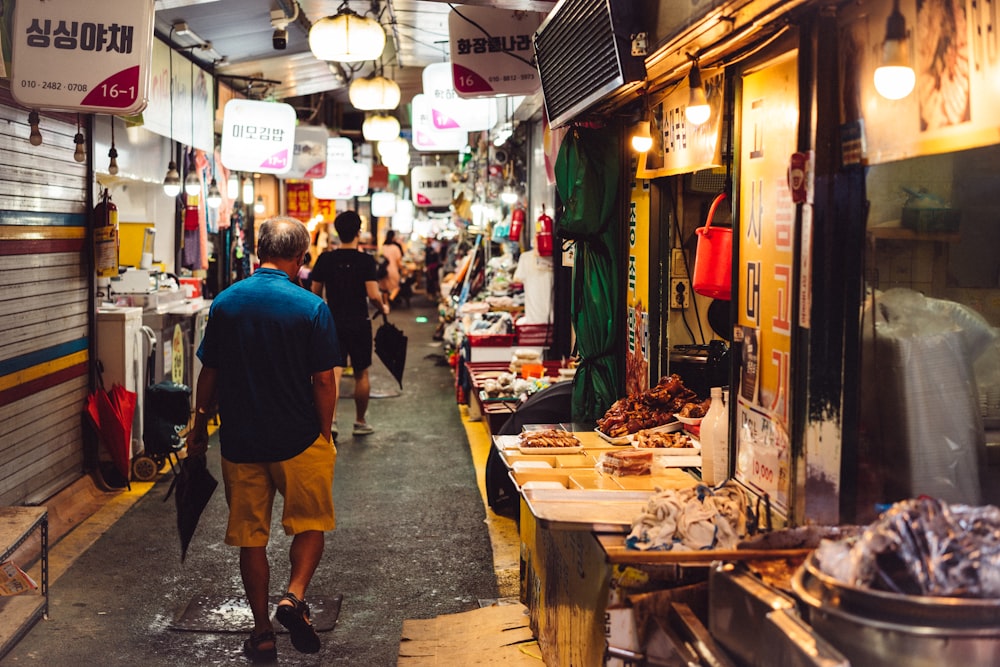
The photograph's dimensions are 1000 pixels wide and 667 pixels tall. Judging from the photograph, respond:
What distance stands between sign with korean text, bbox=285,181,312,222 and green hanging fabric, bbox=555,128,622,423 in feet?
59.5

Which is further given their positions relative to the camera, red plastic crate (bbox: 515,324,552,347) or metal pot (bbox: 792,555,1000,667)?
red plastic crate (bbox: 515,324,552,347)

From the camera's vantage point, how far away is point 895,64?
10.7ft

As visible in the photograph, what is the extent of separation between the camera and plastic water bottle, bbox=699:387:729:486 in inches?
200

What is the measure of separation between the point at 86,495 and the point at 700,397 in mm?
5572

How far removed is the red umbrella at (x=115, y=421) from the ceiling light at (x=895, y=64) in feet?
25.9

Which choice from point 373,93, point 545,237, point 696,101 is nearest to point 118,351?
point 545,237

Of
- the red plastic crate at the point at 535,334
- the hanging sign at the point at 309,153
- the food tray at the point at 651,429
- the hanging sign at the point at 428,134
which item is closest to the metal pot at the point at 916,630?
the food tray at the point at 651,429

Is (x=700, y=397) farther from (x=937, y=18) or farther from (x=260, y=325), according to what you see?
(x=937, y=18)

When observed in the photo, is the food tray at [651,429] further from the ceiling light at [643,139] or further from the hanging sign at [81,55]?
the hanging sign at [81,55]

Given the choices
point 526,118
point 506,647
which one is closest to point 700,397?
point 506,647

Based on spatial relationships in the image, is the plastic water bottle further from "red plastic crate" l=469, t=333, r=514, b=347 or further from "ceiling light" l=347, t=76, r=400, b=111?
"ceiling light" l=347, t=76, r=400, b=111

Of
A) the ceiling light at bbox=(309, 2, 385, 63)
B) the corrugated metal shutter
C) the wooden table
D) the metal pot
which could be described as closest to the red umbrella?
the corrugated metal shutter

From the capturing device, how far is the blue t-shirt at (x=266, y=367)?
564 cm

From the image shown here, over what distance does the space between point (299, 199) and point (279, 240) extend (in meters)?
19.9
